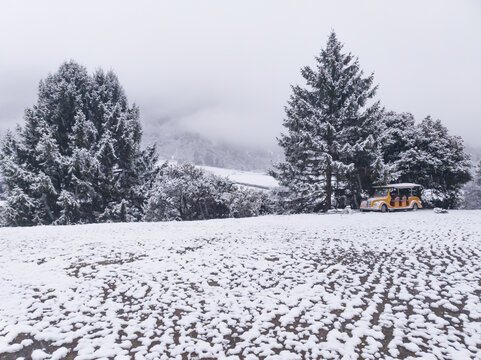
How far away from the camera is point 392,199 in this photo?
2131 centimetres

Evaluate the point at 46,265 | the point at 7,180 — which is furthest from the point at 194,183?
the point at 46,265

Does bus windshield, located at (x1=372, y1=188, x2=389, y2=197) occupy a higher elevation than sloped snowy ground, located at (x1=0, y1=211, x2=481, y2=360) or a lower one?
higher

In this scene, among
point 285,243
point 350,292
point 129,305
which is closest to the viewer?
point 129,305

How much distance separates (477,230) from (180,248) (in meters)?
14.0

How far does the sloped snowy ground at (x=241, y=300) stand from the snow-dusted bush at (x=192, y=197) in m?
14.5

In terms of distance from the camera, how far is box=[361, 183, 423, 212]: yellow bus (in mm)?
20891

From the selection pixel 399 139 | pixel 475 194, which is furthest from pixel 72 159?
pixel 475 194

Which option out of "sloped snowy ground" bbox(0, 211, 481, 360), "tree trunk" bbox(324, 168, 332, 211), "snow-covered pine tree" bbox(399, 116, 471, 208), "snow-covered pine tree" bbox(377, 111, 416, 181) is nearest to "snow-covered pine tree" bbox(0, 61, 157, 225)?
"sloped snowy ground" bbox(0, 211, 481, 360)

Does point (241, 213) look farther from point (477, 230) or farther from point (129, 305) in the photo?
point (129, 305)

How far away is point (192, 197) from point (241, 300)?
2140cm

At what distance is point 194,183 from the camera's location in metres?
25.8

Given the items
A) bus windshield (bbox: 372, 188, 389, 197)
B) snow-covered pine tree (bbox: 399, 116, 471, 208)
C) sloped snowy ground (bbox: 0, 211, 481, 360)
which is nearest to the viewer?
sloped snowy ground (bbox: 0, 211, 481, 360)

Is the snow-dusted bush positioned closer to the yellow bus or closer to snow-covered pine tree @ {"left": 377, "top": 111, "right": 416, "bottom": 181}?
the yellow bus

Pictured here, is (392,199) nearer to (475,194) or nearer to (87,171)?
(87,171)
